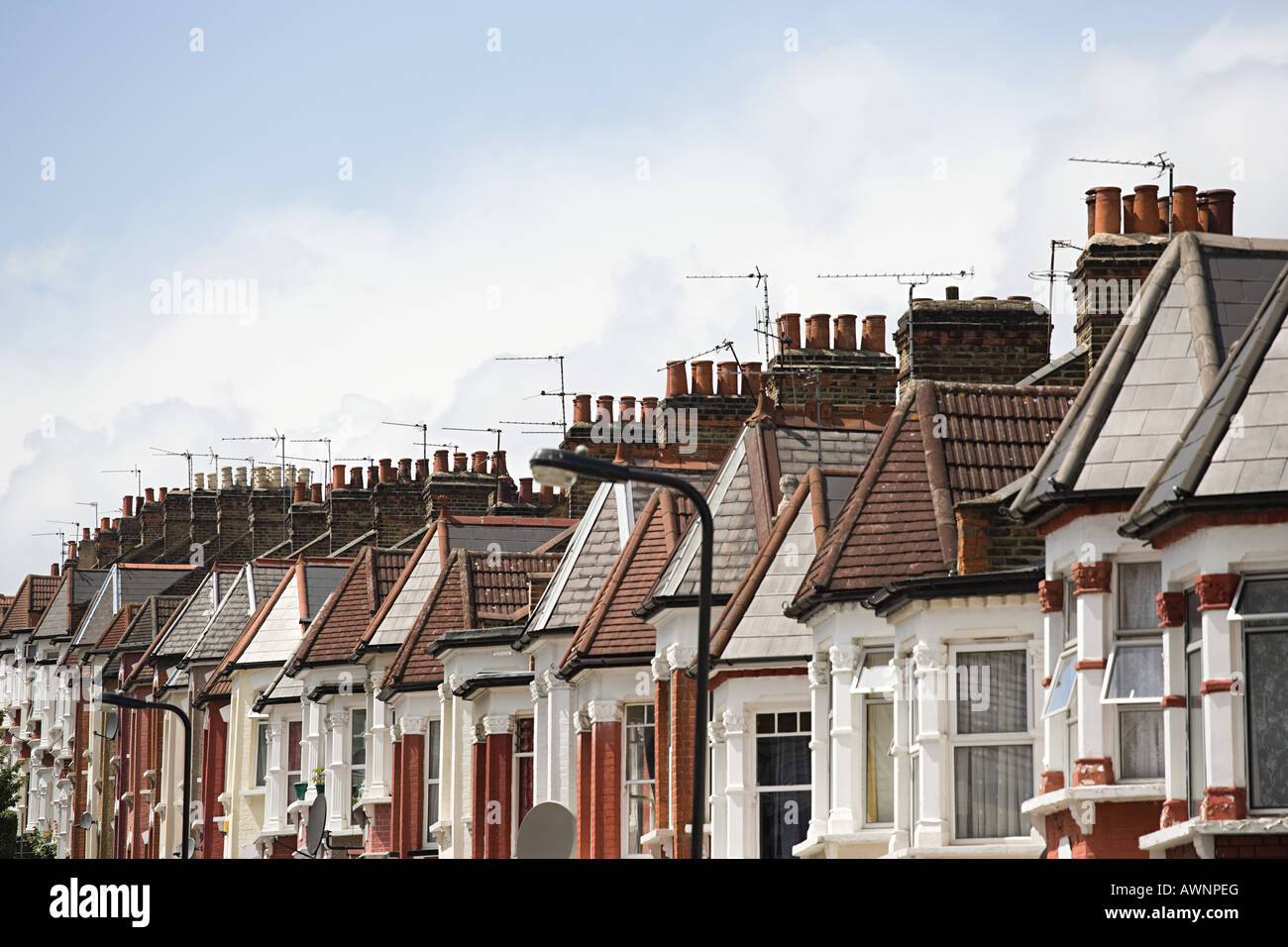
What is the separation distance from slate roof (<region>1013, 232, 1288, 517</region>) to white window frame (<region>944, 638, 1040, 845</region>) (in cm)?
237

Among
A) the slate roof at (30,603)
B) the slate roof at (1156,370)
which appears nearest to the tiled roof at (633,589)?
the slate roof at (1156,370)

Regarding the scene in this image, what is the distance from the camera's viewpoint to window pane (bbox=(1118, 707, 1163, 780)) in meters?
19.1

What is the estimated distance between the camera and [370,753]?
149ft

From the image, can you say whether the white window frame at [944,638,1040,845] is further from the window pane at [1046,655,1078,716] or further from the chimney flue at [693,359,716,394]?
the chimney flue at [693,359,716,394]

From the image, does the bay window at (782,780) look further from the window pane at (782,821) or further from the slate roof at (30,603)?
the slate roof at (30,603)

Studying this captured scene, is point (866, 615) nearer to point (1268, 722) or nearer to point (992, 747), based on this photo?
point (992, 747)

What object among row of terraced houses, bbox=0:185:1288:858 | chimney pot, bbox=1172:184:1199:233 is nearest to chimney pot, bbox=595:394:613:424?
row of terraced houses, bbox=0:185:1288:858

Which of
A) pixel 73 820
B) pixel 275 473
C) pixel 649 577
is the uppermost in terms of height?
pixel 275 473

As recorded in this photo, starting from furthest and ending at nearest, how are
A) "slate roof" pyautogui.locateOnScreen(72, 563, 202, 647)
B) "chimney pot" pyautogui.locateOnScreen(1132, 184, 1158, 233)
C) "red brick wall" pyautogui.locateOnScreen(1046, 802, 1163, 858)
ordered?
1. "slate roof" pyautogui.locateOnScreen(72, 563, 202, 647)
2. "chimney pot" pyautogui.locateOnScreen(1132, 184, 1158, 233)
3. "red brick wall" pyautogui.locateOnScreen(1046, 802, 1163, 858)

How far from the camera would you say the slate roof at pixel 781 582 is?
2767 centimetres
